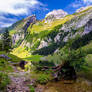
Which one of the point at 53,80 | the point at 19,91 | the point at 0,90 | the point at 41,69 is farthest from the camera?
the point at 41,69

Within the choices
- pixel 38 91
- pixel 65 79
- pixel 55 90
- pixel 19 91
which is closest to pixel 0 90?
pixel 19 91

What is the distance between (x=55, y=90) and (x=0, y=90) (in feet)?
31.5

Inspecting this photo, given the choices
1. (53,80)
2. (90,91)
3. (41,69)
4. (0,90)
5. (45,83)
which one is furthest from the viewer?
(41,69)

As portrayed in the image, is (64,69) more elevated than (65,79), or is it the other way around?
(64,69)

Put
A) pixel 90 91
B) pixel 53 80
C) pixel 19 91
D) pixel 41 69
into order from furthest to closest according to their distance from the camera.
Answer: pixel 41 69 → pixel 53 80 → pixel 90 91 → pixel 19 91

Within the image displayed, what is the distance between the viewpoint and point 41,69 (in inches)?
1303

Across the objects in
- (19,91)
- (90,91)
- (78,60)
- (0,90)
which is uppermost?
(78,60)

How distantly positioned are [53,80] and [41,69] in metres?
8.24

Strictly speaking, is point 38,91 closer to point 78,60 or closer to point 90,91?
point 90,91

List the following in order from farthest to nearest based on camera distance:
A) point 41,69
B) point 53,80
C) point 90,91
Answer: point 41,69, point 53,80, point 90,91

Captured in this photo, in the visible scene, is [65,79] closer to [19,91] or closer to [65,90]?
[65,90]

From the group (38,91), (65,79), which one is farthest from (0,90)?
(65,79)

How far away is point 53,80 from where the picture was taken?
83.9ft

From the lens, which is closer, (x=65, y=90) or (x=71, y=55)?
(x=65, y=90)
